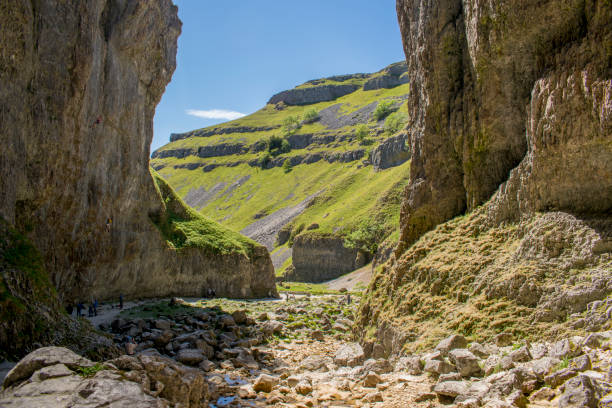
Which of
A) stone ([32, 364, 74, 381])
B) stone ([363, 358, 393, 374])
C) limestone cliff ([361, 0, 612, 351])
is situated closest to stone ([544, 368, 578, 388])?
limestone cliff ([361, 0, 612, 351])

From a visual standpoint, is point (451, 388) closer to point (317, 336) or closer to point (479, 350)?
point (479, 350)

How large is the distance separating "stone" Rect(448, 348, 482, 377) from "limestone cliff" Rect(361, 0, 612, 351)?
1714 mm

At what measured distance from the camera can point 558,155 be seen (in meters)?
13.4

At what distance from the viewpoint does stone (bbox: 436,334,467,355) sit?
43.0 feet

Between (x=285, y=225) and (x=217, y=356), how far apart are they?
302 feet

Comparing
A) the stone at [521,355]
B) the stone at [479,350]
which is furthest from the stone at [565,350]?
the stone at [479,350]

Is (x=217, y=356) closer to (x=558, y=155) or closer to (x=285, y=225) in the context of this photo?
(x=558, y=155)

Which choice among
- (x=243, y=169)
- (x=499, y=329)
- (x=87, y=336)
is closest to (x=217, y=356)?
(x=87, y=336)

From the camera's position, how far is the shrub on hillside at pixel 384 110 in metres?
182

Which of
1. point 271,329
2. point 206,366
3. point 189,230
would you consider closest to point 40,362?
point 206,366

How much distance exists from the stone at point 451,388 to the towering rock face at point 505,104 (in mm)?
6919

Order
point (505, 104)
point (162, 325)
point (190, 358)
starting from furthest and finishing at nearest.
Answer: point (162, 325) → point (190, 358) → point (505, 104)

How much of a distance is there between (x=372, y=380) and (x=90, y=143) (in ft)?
85.1

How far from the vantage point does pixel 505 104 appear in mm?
16766
